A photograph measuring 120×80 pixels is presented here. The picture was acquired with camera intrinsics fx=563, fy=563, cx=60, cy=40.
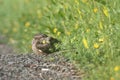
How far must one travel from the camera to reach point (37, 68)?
7.12 metres

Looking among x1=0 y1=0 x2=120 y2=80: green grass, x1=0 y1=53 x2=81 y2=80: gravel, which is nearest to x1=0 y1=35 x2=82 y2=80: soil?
x1=0 y1=53 x2=81 y2=80: gravel

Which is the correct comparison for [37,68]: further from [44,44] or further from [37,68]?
[44,44]

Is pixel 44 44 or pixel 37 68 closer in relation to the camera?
pixel 37 68

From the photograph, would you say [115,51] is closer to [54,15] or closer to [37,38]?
[37,38]

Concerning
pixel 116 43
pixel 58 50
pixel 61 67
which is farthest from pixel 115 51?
pixel 58 50

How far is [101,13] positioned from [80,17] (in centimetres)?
44

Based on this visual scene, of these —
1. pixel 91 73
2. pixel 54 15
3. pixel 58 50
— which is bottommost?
pixel 91 73

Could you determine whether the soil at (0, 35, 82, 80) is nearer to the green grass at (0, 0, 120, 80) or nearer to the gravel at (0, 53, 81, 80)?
the gravel at (0, 53, 81, 80)

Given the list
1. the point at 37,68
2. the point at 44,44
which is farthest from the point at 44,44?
the point at 37,68

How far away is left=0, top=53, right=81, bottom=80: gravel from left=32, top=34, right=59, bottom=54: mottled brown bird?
8 cm

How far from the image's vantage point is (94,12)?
7.62 meters

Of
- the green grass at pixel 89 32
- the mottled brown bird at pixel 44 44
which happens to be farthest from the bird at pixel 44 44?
the green grass at pixel 89 32

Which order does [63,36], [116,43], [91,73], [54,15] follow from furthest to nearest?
[54,15] < [63,36] < [116,43] < [91,73]

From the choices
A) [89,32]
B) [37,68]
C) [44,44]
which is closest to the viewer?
[37,68]
